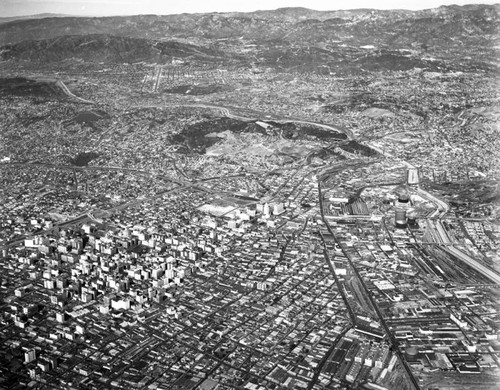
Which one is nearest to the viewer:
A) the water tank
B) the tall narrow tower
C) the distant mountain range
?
A: the water tank

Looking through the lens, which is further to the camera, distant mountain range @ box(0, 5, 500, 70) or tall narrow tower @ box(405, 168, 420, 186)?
distant mountain range @ box(0, 5, 500, 70)

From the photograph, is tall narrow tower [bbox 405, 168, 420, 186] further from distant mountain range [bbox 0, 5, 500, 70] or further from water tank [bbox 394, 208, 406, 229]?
distant mountain range [bbox 0, 5, 500, 70]

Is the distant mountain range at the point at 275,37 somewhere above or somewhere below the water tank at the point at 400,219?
above

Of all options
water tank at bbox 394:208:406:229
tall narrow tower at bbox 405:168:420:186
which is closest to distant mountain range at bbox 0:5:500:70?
tall narrow tower at bbox 405:168:420:186

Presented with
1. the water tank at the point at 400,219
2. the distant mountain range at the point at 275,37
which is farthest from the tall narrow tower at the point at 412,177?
the distant mountain range at the point at 275,37

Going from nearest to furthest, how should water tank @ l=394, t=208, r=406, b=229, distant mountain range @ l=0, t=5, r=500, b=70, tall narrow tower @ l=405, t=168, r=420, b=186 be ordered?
water tank @ l=394, t=208, r=406, b=229, tall narrow tower @ l=405, t=168, r=420, b=186, distant mountain range @ l=0, t=5, r=500, b=70

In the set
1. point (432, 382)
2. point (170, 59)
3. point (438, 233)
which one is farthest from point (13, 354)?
point (170, 59)

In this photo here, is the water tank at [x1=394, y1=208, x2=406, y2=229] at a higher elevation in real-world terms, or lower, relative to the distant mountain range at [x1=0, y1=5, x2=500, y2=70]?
lower

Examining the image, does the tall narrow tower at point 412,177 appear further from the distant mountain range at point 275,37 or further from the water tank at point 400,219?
the distant mountain range at point 275,37

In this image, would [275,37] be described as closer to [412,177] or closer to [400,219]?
[412,177]

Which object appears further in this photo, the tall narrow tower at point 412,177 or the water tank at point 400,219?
the tall narrow tower at point 412,177
